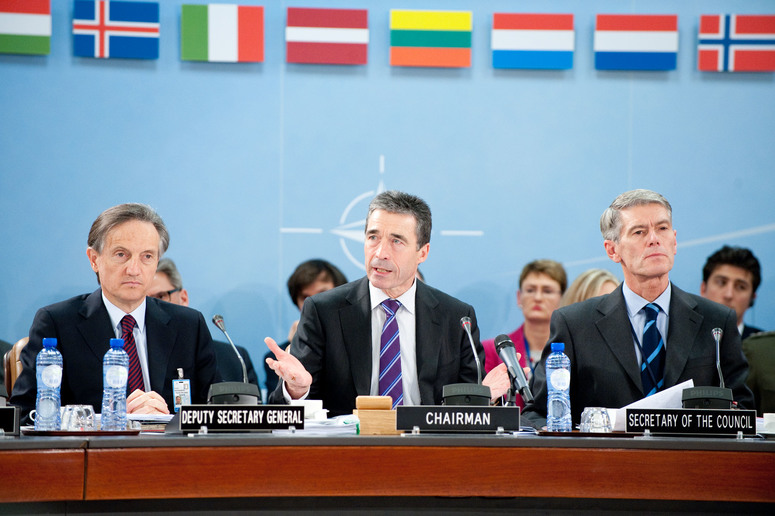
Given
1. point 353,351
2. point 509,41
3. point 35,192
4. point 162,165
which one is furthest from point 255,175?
point 353,351

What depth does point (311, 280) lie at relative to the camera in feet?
16.0

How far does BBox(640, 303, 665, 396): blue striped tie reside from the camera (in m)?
2.95

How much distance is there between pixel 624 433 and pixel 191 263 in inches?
132

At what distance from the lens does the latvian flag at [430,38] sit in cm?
508

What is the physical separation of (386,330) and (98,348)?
104 cm

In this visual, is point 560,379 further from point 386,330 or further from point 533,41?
point 533,41

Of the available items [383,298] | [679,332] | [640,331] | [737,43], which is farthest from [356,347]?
[737,43]

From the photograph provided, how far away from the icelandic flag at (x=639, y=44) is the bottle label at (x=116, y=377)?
3.77m

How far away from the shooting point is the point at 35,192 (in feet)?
16.3

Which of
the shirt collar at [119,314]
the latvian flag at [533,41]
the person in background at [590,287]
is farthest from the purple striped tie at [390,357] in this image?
the latvian flag at [533,41]

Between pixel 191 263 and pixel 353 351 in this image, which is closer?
pixel 353 351

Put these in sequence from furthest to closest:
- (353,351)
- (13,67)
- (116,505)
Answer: (13,67) < (353,351) < (116,505)

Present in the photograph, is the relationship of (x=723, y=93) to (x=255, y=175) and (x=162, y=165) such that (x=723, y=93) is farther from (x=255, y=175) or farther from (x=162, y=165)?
(x=162, y=165)

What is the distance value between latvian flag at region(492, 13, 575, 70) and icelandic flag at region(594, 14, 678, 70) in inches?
7.6
